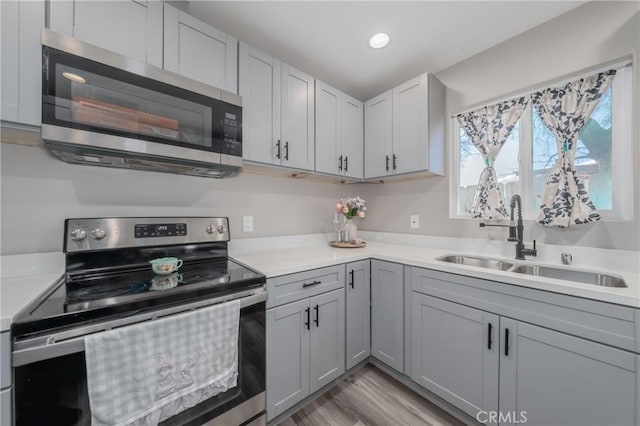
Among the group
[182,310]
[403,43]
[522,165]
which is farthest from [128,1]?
[522,165]

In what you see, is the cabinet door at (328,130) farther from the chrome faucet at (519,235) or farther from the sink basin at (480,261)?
the chrome faucet at (519,235)

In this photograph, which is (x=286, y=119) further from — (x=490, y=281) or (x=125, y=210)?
(x=490, y=281)

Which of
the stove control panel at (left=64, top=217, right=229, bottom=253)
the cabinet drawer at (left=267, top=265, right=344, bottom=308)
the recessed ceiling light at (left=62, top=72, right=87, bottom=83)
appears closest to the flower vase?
the cabinet drawer at (left=267, top=265, right=344, bottom=308)

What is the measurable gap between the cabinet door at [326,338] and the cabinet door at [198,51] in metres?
1.48

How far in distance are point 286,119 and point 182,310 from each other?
1.39 metres

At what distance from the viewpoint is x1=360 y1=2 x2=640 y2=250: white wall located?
1.35 meters

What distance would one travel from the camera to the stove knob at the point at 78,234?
3.93ft

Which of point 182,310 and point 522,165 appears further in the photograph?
point 522,165

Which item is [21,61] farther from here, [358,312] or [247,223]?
[358,312]

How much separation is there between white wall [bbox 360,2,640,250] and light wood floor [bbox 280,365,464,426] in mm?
1257

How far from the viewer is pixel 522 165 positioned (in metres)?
1.77

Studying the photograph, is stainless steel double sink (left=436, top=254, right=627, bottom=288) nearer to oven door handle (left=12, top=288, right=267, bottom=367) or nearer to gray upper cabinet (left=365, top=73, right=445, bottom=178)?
gray upper cabinet (left=365, top=73, right=445, bottom=178)

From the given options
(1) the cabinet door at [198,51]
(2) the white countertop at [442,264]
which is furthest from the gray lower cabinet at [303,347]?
(1) the cabinet door at [198,51]

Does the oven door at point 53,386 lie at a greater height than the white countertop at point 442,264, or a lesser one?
lesser
